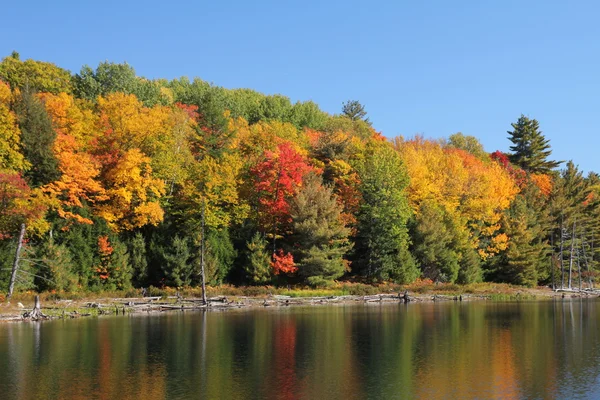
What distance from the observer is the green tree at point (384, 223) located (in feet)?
247

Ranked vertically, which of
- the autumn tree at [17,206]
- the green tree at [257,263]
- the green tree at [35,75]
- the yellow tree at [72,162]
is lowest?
the green tree at [257,263]

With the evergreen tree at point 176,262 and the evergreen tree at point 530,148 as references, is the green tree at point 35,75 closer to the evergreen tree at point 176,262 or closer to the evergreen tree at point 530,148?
the evergreen tree at point 176,262

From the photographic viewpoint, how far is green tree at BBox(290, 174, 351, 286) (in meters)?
69.1

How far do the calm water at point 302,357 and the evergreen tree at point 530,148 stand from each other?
6734 centimetres

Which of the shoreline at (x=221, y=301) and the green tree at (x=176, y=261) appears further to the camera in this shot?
the green tree at (x=176, y=261)

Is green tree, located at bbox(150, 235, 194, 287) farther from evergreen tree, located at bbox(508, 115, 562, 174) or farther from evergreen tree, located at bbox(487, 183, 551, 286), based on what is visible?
evergreen tree, located at bbox(508, 115, 562, 174)

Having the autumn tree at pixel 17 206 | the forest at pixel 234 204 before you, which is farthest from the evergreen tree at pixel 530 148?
the autumn tree at pixel 17 206

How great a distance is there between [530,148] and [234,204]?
214 feet

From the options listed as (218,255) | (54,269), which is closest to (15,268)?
(54,269)

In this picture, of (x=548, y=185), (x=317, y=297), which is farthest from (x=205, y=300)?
(x=548, y=185)

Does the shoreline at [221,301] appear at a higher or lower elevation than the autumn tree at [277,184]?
lower

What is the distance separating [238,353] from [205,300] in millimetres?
26256

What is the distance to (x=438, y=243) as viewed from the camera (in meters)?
78.3

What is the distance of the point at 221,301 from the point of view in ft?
202
